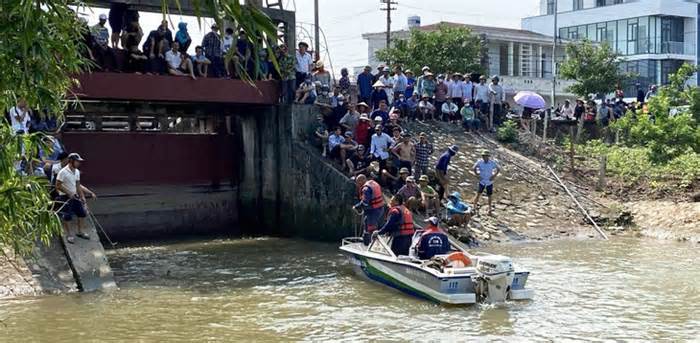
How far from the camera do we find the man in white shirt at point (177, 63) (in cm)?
2095

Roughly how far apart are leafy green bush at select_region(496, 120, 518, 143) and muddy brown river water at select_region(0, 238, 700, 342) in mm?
8526

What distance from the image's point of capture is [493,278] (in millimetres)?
13109

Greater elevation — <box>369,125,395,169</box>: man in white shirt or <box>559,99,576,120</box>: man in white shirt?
<box>559,99,576,120</box>: man in white shirt

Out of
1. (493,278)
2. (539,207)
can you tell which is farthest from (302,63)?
(493,278)

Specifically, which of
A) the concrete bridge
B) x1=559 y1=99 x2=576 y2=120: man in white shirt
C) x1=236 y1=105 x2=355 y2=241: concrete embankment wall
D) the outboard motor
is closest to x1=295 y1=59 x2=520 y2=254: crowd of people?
x1=236 y1=105 x2=355 y2=241: concrete embankment wall

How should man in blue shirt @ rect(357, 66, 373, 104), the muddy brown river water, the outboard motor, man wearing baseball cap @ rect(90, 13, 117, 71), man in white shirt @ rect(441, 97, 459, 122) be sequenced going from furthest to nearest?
man in white shirt @ rect(441, 97, 459, 122), man in blue shirt @ rect(357, 66, 373, 104), man wearing baseball cap @ rect(90, 13, 117, 71), the outboard motor, the muddy brown river water

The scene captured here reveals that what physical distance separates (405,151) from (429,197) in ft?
4.09

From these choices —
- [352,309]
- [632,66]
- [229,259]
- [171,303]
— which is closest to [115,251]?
[229,259]

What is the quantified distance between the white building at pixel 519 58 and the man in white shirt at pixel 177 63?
109 ft

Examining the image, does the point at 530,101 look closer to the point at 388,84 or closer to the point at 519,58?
the point at 388,84

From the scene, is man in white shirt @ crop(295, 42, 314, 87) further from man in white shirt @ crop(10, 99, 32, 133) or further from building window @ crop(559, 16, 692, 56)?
building window @ crop(559, 16, 692, 56)

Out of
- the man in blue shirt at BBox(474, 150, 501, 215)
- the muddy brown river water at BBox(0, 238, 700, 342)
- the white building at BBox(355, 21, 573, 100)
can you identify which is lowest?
the muddy brown river water at BBox(0, 238, 700, 342)

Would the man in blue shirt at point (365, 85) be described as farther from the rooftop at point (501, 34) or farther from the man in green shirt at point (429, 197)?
the rooftop at point (501, 34)

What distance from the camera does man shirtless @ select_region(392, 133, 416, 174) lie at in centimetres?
2069
